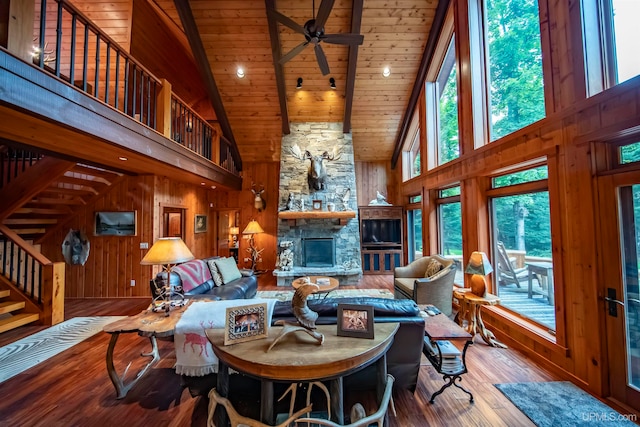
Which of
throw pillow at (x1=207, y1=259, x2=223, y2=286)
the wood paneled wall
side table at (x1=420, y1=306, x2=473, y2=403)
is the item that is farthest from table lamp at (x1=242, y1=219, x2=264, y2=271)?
side table at (x1=420, y1=306, x2=473, y2=403)

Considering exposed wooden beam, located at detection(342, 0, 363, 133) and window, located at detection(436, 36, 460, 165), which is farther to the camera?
window, located at detection(436, 36, 460, 165)

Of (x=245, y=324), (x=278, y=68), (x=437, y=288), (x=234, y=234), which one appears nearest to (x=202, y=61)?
(x=278, y=68)

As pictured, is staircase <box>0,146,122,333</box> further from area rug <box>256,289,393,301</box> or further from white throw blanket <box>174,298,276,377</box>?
white throw blanket <box>174,298,276,377</box>

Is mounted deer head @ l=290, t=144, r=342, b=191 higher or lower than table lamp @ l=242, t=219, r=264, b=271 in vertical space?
higher

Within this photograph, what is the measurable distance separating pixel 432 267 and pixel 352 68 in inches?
165

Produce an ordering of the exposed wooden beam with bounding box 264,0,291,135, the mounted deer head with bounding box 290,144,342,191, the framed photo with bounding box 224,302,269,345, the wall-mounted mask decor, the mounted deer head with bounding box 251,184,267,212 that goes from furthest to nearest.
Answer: the mounted deer head with bounding box 251,184,267,212
the mounted deer head with bounding box 290,144,342,191
the wall-mounted mask decor
the exposed wooden beam with bounding box 264,0,291,135
the framed photo with bounding box 224,302,269,345

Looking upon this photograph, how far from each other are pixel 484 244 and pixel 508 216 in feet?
1.72

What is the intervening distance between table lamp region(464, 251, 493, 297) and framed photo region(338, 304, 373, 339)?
7.48 feet

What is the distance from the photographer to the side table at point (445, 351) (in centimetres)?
201

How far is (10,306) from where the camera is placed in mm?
3516

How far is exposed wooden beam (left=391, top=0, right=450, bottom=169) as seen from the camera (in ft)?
15.1

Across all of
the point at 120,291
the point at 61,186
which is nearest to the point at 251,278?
the point at 120,291

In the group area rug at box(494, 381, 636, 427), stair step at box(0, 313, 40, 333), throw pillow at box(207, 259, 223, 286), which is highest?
throw pillow at box(207, 259, 223, 286)

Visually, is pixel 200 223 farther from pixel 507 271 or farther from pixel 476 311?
pixel 507 271
